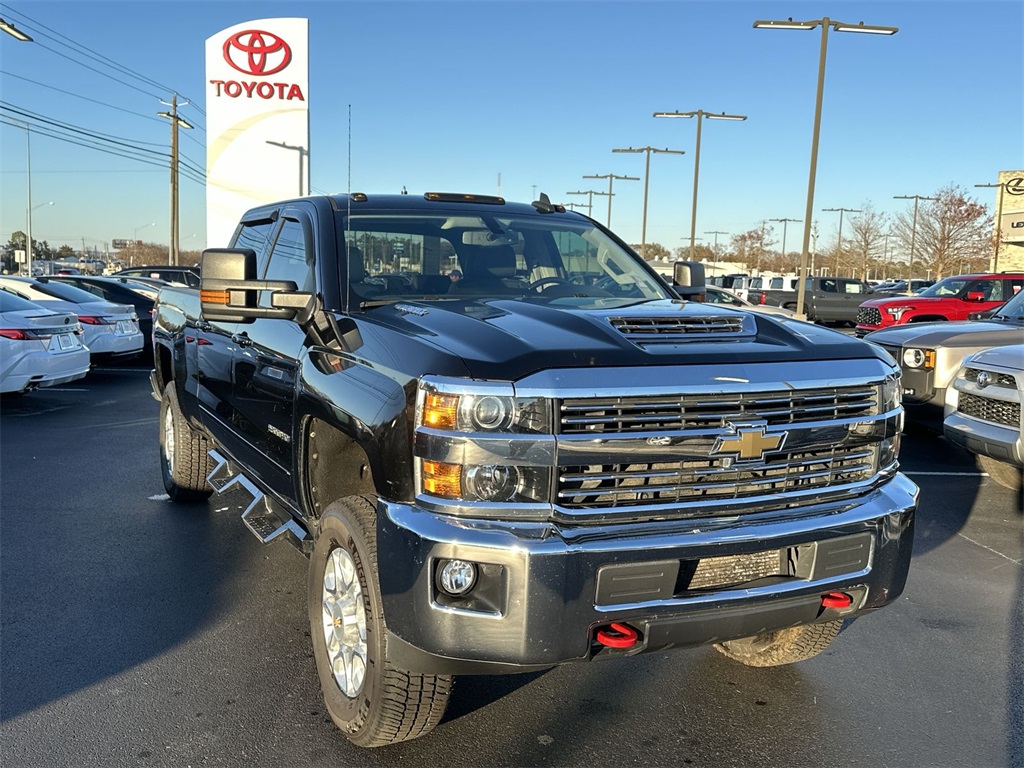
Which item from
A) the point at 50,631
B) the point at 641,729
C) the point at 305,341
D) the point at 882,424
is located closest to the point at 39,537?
the point at 50,631

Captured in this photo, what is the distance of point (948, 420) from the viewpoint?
7094 mm

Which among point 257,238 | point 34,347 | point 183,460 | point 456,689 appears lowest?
point 456,689

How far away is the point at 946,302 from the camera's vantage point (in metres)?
17.9

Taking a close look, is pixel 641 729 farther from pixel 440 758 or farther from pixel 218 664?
pixel 218 664

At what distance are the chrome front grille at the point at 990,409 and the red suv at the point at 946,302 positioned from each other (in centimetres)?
1027

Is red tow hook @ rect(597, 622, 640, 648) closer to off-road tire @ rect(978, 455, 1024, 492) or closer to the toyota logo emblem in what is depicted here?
off-road tire @ rect(978, 455, 1024, 492)

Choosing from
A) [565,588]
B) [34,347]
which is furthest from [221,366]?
[34,347]

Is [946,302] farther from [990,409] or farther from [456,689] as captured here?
[456,689]

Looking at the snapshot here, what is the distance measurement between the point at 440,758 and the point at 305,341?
1712 millimetres

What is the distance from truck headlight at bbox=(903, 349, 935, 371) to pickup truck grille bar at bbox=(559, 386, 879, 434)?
18.9ft

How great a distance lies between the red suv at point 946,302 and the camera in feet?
54.0

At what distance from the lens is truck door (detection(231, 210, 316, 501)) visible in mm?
3814

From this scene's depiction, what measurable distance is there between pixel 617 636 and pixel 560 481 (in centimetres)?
51

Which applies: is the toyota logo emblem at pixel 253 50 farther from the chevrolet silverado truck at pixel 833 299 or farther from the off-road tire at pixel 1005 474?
the off-road tire at pixel 1005 474
